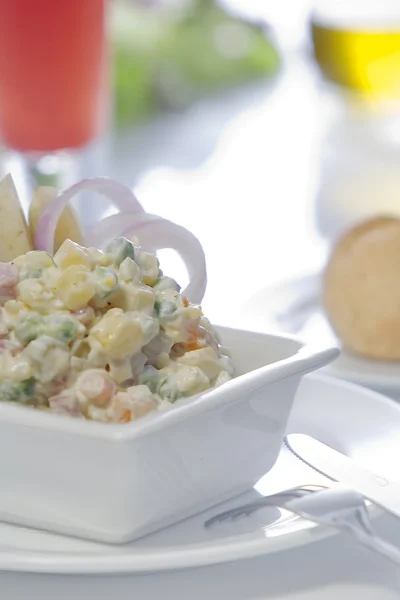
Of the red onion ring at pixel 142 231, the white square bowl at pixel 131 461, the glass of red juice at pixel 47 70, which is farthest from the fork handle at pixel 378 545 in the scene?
the glass of red juice at pixel 47 70

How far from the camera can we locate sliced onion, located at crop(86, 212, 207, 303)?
1079 millimetres

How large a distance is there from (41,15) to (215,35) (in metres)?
1.12

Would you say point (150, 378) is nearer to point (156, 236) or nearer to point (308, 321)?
point (156, 236)

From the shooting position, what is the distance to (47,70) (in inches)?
77.8

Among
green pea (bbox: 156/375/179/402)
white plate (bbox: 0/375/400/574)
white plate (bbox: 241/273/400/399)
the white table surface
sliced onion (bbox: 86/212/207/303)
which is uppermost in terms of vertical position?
sliced onion (bbox: 86/212/207/303)

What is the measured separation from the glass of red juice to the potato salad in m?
1.12

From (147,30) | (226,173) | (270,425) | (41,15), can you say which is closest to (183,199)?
(226,173)

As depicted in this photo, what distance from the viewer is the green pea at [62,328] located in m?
0.82

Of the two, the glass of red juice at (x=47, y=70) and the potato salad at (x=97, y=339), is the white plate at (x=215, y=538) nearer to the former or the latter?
the potato salad at (x=97, y=339)

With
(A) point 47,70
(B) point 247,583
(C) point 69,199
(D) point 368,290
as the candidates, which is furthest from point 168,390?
(A) point 47,70

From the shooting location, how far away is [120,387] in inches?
33.0

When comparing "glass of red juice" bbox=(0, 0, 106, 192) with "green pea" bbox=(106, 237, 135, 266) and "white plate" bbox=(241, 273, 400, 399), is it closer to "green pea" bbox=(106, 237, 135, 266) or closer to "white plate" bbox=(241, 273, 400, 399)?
"white plate" bbox=(241, 273, 400, 399)

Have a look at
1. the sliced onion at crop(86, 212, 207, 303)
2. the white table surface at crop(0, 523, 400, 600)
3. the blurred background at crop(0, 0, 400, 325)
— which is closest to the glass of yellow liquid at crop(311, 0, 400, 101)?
the blurred background at crop(0, 0, 400, 325)

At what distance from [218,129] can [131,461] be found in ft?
7.25
